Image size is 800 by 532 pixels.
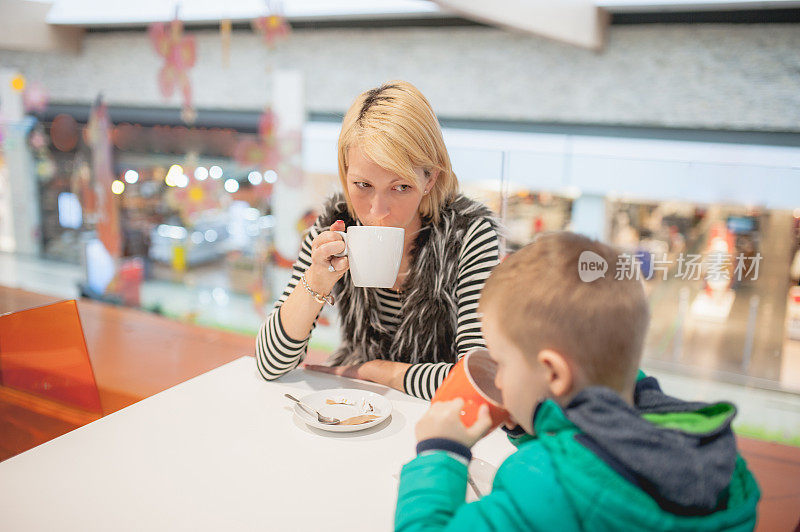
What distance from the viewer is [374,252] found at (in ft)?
3.61

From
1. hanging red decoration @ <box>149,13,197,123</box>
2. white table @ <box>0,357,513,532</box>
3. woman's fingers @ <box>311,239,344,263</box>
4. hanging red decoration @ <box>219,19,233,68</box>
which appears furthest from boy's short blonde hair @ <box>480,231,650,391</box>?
hanging red decoration @ <box>149,13,197,123</box>

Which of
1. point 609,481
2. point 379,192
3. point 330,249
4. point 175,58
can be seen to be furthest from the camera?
point 175,58

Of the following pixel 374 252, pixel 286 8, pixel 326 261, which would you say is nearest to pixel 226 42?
pixel 286 8

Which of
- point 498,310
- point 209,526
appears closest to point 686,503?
point 498,310

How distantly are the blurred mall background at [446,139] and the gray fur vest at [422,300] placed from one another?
11.7 inches

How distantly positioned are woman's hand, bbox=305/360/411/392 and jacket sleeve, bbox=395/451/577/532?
1.93 feet

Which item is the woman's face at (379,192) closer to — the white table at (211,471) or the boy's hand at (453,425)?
the white table at (211,471)

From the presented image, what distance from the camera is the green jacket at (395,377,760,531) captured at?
57cm

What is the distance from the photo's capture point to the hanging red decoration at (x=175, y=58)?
487 centimetres

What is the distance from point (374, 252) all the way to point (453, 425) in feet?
1.54

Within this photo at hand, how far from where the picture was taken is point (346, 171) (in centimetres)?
143

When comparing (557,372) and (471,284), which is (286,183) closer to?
(471,284)

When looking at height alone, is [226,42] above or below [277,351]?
above

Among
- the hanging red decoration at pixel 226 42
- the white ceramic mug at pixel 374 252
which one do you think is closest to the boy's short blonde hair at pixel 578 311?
the white ceramic mug at pixel 374 252
